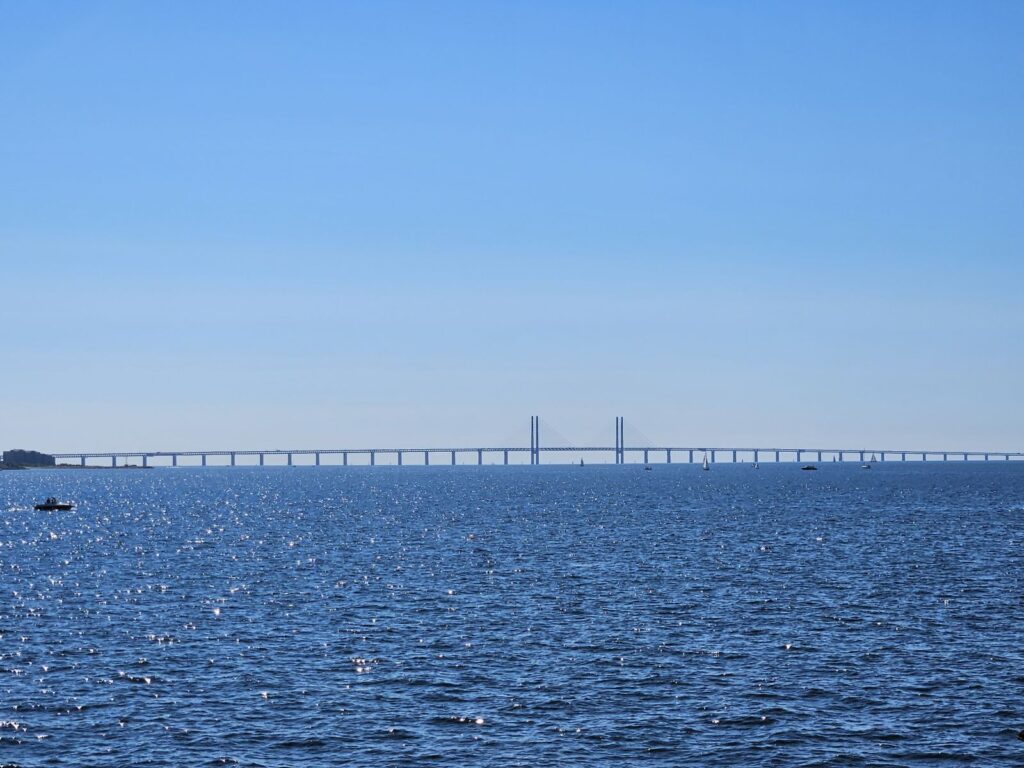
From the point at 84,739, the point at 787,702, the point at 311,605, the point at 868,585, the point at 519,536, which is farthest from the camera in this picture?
the point at 519,536

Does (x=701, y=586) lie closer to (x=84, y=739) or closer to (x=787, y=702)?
(x=787, y=702)

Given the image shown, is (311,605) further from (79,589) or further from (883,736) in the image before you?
(883,736)

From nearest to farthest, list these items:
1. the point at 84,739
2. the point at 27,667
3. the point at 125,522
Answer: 1. the point at 84,739
2. the point at 27,667
3. the point at 125,522

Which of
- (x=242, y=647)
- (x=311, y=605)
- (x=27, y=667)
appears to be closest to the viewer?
(x=27, y=667)

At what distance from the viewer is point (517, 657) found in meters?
61.0

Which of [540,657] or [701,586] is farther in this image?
[701,586]

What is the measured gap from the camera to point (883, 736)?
4581 centimetres

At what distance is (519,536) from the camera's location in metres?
141

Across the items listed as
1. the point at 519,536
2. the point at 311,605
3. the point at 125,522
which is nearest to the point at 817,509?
the point at 519,536

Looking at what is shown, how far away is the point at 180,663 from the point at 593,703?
21.9 meters

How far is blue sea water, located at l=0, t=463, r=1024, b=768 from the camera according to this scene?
45125 millimetres

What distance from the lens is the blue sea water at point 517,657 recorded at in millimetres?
45125

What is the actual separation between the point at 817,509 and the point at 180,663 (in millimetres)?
152770

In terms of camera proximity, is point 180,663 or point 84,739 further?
point 180,663
